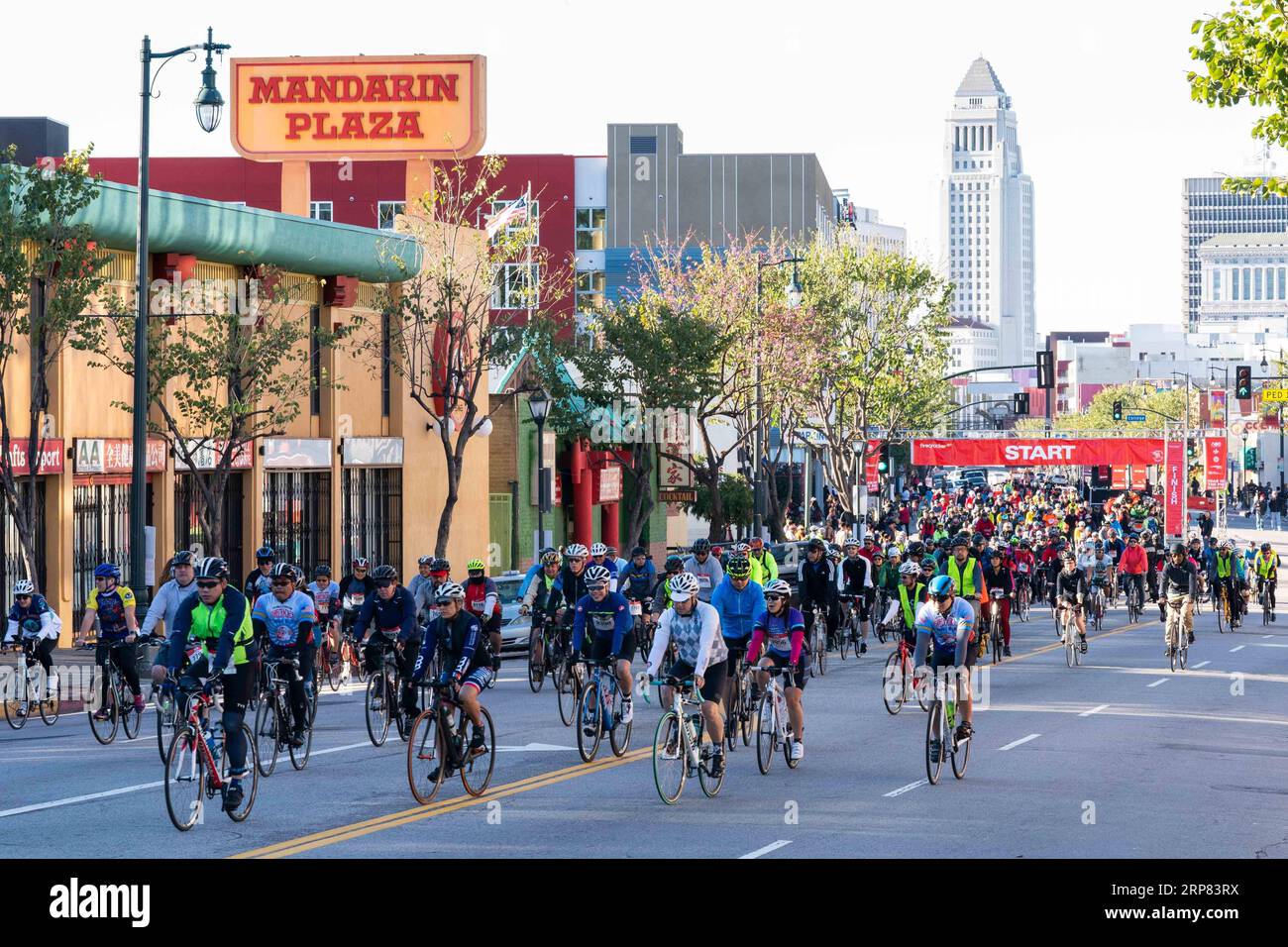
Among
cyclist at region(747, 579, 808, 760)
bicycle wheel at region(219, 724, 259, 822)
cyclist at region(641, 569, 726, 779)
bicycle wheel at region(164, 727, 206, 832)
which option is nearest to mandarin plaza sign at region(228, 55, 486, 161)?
cyclist at region(747, 579, 808, 760)

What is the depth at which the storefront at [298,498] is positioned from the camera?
3675 cm

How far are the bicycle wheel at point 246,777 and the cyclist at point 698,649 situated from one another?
3.24 metres

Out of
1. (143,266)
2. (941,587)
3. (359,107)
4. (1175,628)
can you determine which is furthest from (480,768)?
(359,107)

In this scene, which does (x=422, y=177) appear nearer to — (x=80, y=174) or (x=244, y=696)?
(x=80, y=174)

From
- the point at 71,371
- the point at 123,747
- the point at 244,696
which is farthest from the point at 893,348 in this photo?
the point at 244,696

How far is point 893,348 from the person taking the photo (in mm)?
62812

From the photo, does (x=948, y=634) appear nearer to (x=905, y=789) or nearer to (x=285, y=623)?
(x=905, y=789)

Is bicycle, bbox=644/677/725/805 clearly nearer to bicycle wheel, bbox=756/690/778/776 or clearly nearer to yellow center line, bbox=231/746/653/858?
yellow center line, bbox=231/746/653/858

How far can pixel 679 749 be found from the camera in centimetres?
1511

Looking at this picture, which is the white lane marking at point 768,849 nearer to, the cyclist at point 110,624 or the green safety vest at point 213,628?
the green safety vest at point 213,628

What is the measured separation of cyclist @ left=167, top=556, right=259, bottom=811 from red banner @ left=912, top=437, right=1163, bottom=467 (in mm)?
76093

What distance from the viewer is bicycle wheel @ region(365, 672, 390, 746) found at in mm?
18797

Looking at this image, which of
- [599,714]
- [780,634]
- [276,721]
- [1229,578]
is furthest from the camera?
[1229,578]

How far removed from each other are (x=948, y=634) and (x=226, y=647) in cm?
687
